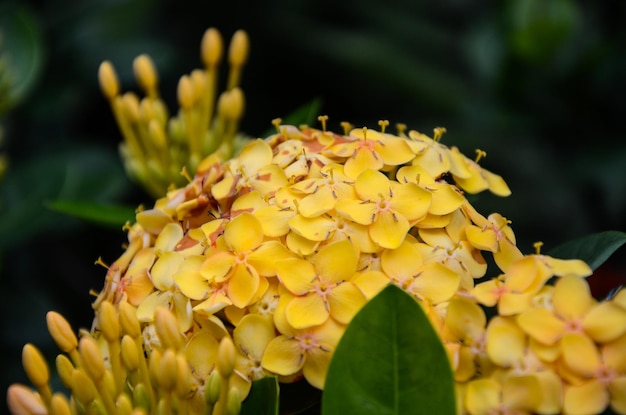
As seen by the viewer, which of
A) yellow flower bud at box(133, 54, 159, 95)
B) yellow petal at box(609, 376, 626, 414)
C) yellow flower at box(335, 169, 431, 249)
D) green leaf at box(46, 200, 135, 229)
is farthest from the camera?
yellow flower bud at box(133, 54, 159, 95)

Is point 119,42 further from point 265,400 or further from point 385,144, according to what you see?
point 265,400

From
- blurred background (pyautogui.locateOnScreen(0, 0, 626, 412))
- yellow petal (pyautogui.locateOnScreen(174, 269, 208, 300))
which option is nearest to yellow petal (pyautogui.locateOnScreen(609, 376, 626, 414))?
yellow petal (pyautogui.locateOnScreen(174, 269, 208, 300))

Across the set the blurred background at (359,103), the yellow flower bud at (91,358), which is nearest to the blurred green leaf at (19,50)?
the blurred background at (359,103)

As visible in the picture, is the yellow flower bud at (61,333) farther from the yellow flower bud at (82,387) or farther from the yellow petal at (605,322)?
the yellow petal at (605,322)

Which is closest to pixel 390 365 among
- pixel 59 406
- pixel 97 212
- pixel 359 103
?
pixel 59 406

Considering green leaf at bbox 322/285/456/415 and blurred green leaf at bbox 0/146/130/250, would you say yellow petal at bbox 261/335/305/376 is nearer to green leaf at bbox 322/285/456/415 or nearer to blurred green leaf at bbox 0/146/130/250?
green leaf at bbox 322/285/456/415

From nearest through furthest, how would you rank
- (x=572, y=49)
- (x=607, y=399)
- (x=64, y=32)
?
1. (x=607, y=399)
2. (x=572, y=49)
3. (x=64, y=32)

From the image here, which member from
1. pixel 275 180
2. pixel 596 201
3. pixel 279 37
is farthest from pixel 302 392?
pixel 279 37

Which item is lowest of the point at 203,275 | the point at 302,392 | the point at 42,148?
the point at 42,148
